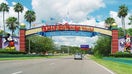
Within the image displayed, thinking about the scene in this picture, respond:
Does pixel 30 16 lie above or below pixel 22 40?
above

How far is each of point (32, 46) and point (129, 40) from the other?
207ft

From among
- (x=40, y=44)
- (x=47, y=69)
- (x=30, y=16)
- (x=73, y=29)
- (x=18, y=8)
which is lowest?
(x=47, y=69)

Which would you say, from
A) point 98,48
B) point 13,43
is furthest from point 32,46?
point 13,43

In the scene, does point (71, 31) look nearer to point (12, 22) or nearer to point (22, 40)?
point (22, 40)

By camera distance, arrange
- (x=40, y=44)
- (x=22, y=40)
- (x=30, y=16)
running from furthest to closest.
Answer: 1. (x=40, y=44)
2. (x=30, y=16)
3. (x=22, y=40)

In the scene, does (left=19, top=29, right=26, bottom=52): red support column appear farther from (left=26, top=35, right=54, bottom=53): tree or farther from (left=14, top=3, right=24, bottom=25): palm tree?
(left=26, top=35, right=54, bottom=53): tree

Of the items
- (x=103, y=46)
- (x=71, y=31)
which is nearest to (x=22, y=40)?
(x=71, y=31)

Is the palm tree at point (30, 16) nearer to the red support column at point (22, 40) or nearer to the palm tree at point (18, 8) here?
the palm tree at point (18, 8)

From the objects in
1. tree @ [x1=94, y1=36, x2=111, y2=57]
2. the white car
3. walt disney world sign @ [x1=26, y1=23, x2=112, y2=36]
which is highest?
walt disney world sign @ [x1=26, y1=23, x2=112, y2=36]

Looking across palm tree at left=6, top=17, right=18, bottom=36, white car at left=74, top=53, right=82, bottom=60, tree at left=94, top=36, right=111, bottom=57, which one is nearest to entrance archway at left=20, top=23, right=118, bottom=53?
white car at left=74, top=53, right=82, bottom=60

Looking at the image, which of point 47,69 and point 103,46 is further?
point 103,46

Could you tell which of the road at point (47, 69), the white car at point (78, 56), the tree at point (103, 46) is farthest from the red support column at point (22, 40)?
the road at point (47, 69)

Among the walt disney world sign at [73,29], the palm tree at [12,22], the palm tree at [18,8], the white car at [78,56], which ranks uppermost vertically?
the palm tree at [18,8]

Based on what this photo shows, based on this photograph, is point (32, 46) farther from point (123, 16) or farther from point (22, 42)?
point (22, 42)
